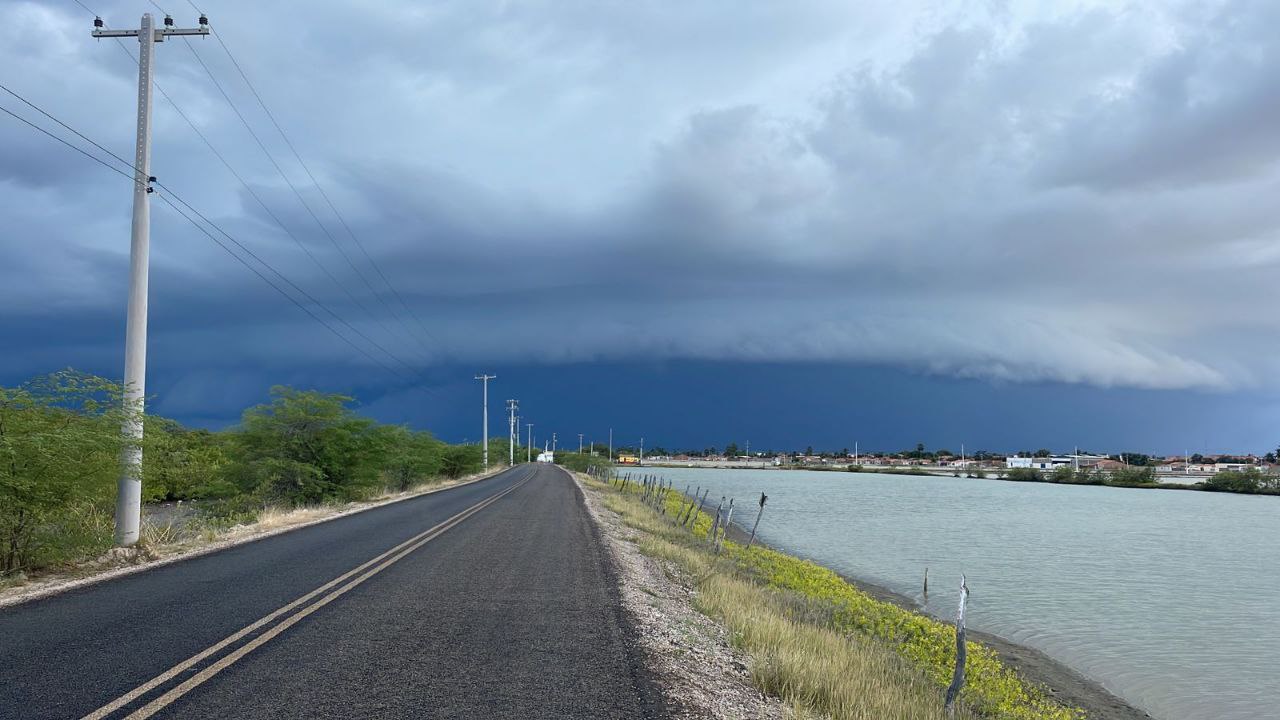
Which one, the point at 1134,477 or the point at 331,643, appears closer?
the point at 331,643

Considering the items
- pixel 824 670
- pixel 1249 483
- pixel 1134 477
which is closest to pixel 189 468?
pixel 824 670

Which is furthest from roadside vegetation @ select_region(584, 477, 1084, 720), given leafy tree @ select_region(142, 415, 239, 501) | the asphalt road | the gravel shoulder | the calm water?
leafy tree @ select_region(142, 415, 239, 501)

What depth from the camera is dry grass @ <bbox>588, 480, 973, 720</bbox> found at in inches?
313

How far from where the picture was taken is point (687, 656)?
8734mm

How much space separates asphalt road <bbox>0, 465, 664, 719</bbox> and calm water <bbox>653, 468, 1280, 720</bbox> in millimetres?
12389

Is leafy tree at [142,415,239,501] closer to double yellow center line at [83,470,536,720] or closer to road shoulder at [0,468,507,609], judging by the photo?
road shoulder at [0,468,507,609]

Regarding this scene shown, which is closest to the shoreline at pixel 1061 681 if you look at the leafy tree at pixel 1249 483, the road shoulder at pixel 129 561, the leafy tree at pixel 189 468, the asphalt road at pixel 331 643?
the asphalt road at pixel 331 643

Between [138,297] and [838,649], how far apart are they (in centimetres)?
1514

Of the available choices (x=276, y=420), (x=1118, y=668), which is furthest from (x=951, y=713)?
(x=276, y=420)

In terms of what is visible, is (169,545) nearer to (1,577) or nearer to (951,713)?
(1,577)

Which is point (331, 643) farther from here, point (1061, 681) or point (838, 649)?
point (1061, 681)

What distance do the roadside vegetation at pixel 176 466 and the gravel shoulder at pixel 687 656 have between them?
9383mm

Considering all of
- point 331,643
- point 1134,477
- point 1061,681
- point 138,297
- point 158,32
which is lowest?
point 1134,477

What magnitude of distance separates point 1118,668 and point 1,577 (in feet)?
70.1
